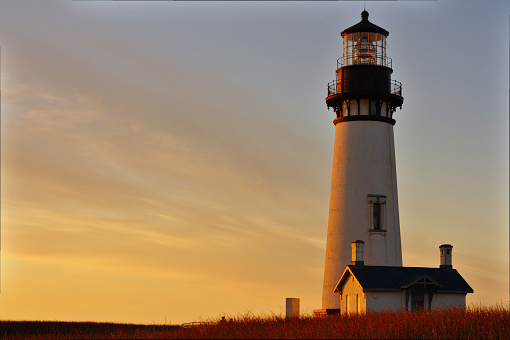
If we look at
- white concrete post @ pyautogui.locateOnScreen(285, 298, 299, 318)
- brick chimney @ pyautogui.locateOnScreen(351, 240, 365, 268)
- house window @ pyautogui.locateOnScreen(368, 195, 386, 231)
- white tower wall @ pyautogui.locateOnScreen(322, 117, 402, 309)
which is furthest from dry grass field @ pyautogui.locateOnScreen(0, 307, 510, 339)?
house window @ pyautogui.locateOnScreen(368, 195, 386, 231)

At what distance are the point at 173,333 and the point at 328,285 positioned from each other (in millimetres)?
14818

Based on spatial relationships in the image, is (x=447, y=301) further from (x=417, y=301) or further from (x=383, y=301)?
(x=383, y=301)

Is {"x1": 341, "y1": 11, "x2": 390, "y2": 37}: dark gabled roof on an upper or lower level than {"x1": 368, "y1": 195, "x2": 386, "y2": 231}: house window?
upper

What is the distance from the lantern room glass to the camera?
148ft

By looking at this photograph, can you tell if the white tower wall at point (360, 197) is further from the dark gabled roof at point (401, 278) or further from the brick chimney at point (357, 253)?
the dark gabled roof at point (401, 278)

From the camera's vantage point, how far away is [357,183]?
43125 millimetres

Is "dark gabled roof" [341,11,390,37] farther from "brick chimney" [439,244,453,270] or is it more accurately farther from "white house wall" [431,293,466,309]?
"white house wall" [431,293,466,309]

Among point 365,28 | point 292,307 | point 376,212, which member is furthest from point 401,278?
point 365,28

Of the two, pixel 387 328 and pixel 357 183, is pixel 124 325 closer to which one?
pixel 357 183

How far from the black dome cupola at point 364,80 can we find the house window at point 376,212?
3990mm

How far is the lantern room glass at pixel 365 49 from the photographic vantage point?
45031 mm

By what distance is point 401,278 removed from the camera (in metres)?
39.8

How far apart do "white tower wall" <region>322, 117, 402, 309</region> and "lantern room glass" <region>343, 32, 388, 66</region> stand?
3.38 metres

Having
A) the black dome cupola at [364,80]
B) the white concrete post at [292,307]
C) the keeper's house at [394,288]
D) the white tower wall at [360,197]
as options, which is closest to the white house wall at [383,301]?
the keeper's house at [394,288]
